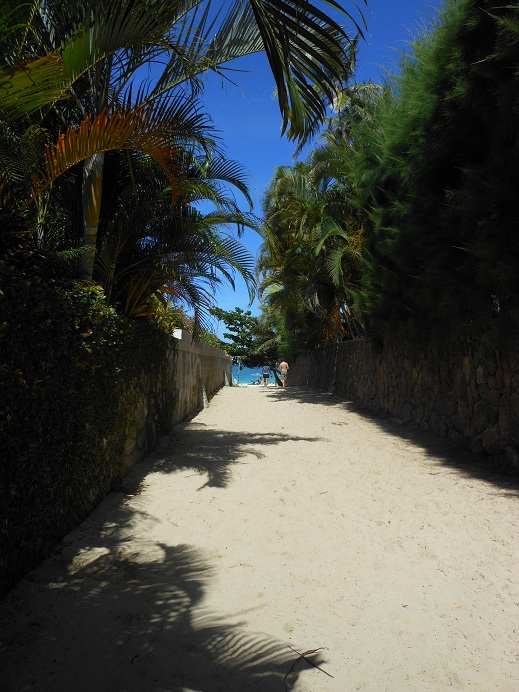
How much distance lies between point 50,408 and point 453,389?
6016 mm

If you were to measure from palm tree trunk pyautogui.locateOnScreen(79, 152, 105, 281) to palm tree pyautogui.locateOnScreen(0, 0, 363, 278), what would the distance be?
10 mm

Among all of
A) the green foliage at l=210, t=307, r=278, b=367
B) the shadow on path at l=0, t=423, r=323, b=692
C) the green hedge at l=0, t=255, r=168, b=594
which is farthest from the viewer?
the green foliage at l=210, t=307, r=278, b=367

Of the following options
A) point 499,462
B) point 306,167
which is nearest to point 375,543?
point 499,462

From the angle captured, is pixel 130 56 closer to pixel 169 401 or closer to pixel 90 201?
pixel 90 201

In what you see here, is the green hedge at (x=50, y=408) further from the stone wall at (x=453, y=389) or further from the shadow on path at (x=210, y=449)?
the stone wall at (x=453, y=389)

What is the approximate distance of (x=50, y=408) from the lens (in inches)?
119

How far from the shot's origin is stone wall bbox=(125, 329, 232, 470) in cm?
568

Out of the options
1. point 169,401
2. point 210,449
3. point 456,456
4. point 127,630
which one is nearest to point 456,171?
point 456,456

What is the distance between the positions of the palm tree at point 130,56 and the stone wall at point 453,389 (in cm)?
397

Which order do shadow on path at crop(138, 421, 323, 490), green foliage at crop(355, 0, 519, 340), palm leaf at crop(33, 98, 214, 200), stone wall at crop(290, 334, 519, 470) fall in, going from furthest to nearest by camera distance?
shadow on path at crop(138, 421, 323, 490) < stone wall at crop(290, 334, 519, 470) < green foliage at crop(355, 0, 519, 340) < palm leaf at crop(33, 98, 214, 200)

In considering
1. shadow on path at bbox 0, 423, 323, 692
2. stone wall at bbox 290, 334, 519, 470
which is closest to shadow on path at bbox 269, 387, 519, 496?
stone wall at bbox 290, 334, 519, 470

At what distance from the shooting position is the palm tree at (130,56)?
2420 mm

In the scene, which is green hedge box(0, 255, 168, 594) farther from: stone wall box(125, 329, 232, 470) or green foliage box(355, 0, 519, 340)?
green foliage box(355, 0, 519, 340)

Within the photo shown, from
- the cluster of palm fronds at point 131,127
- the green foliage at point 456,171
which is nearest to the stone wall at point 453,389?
the green foliage at point 456,171
